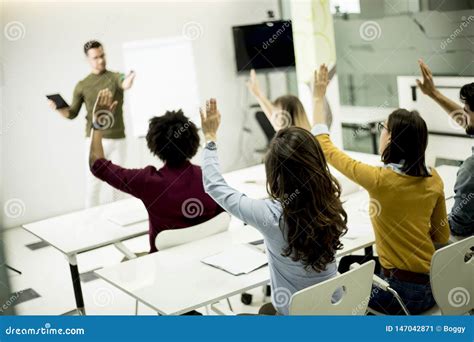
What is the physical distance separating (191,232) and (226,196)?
2.17 ft

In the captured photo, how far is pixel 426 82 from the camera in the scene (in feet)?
11.3

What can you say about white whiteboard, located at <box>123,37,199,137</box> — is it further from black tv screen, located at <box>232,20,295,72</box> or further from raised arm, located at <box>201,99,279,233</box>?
raised arm, located at <box>201,99,279,233</box>

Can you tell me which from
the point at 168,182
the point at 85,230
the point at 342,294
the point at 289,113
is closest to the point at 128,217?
the point at 85,230

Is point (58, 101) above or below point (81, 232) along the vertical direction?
above

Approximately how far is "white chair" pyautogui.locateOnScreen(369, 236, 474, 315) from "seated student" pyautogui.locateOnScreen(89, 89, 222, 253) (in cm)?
95

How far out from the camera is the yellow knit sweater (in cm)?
269

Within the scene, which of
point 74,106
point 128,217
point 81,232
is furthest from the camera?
point 74,106

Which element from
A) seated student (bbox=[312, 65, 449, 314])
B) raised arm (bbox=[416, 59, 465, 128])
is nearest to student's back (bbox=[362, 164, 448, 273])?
seated student (bbox=[312, 65, 449, 314])

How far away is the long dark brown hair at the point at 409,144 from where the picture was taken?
105 inches

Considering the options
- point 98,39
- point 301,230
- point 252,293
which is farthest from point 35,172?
point 301,230

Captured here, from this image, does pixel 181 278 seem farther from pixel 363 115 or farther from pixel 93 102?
pixel 93 102

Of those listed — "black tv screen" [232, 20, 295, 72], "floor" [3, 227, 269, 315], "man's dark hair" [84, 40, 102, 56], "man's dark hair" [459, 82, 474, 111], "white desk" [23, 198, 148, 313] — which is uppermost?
"man's dark hair" [84, 40, 102, 56]

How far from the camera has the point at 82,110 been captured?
17.8 feet

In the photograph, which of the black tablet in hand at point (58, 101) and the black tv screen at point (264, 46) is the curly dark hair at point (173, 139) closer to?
the black tablet in hand at point (58, 101)
